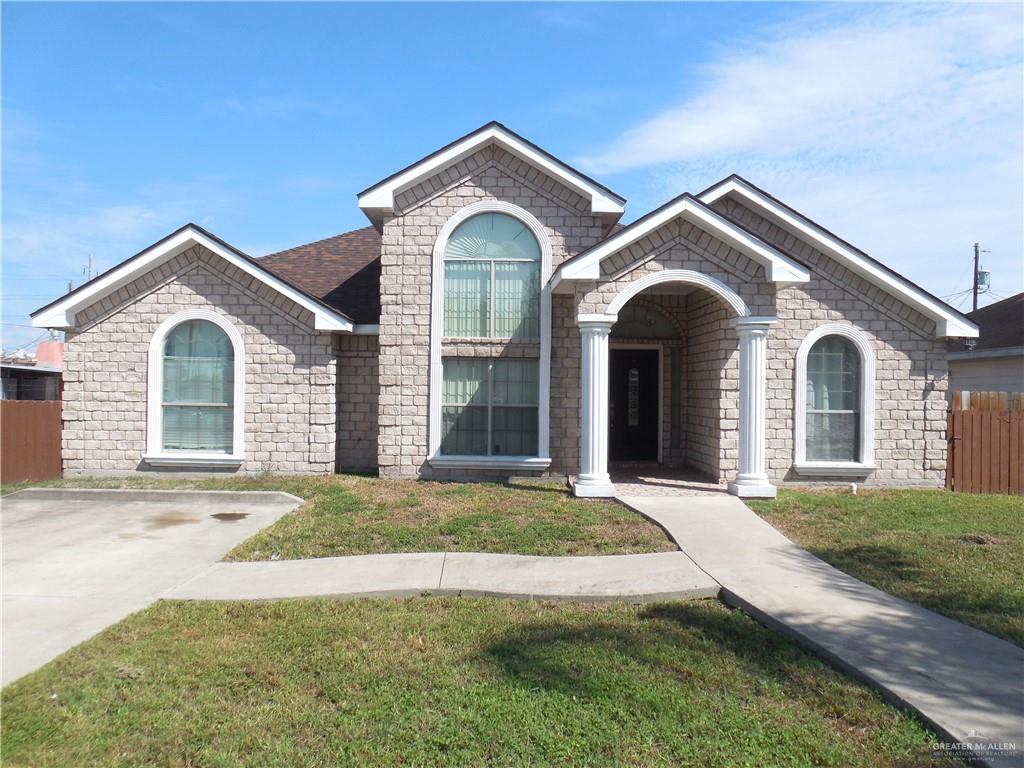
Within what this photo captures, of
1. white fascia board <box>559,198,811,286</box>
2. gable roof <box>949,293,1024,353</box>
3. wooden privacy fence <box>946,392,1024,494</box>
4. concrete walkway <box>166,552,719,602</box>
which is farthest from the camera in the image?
gable roof <box>949,293,1024,353</box>

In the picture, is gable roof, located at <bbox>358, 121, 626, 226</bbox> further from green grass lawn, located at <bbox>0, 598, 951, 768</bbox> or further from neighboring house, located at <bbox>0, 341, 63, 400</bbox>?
neighboring house, located at <bbox>0, 341, 63, 400</bbox>

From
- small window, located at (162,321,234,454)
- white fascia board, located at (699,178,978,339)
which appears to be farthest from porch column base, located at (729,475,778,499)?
small window, located at (162,321,234,454)

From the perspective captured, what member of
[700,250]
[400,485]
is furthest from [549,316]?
[400,485]

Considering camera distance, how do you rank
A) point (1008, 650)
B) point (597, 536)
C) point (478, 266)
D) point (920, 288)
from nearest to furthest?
point (1008, 650) < point (597, 536) < point (920, 288) < point (478, 266)

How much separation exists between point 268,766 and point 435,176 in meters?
10.8

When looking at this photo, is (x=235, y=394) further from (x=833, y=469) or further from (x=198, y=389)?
(x=833, y=469)

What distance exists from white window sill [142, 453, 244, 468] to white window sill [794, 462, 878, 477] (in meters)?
9.94

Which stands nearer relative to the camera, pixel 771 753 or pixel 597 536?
pixel 771 753

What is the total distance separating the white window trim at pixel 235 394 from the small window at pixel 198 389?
135mm

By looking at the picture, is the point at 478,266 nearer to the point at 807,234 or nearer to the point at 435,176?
the point at 435,176

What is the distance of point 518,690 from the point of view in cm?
462

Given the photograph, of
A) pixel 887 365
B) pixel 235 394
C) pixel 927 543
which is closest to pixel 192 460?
pixel 235 394

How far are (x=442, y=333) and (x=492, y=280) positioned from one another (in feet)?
4.32

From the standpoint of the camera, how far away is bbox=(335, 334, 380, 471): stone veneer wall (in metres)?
13.8
